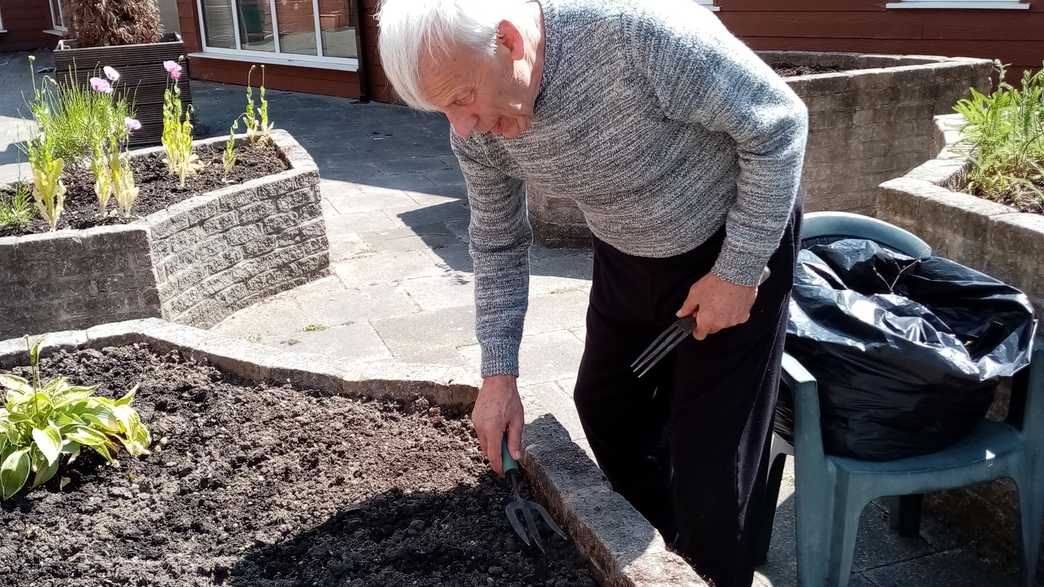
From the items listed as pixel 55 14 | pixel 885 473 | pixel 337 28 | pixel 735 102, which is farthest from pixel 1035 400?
pixel 55 14

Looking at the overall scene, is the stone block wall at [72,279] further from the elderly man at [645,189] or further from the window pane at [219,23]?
the window pane at [219,23]

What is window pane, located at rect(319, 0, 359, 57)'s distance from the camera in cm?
1226

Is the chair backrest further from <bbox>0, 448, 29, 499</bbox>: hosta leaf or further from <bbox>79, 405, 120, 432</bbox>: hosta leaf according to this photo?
<bbox>0, 448, 29, 499</bbox>: hosta leaf

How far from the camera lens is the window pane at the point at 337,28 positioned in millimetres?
12258

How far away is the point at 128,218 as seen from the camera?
4.45 m

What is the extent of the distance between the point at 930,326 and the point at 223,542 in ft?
5.94

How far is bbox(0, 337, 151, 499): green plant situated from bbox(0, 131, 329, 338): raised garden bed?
1576 mm

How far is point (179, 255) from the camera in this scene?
4.49 m

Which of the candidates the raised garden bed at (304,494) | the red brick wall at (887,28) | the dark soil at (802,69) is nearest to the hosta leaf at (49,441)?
the raised garden bed at (304,494)

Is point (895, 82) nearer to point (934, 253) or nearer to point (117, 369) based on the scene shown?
point (934, 253)

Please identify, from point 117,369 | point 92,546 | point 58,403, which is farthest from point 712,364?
point 117,369

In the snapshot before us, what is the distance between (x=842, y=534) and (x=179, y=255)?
3.24 m

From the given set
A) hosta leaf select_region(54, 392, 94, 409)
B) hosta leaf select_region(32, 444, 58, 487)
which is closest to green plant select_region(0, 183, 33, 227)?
hosta leaf select_region(54, 392, 94, 409)

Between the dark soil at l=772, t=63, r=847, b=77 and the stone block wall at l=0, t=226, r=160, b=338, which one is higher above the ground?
the dark soil at l=772, t=63, r=847, b=77
